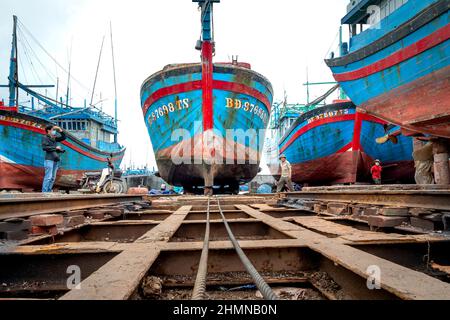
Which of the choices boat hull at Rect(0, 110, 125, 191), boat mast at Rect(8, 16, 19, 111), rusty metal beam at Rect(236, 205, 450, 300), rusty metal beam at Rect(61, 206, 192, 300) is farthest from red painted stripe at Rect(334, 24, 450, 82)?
boat mast at Rect(8, 16, 19, 111)

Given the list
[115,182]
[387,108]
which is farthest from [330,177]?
[115,182]

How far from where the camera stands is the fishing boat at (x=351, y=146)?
10.1 m

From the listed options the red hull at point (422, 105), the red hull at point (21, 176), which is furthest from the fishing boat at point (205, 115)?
the red hull at point (21, 176)

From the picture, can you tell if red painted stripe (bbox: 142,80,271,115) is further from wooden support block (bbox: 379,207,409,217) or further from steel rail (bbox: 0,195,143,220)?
wooden support block (bbox: 379,207,409,217)

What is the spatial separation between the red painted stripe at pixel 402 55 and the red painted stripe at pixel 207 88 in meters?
4.53

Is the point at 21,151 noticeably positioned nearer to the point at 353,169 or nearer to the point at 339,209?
the point at 339,209

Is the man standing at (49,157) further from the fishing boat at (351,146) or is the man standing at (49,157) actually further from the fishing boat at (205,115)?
the fishing boat at (351,146)

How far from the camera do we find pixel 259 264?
61.6 inches

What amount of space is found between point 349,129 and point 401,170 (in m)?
2.40

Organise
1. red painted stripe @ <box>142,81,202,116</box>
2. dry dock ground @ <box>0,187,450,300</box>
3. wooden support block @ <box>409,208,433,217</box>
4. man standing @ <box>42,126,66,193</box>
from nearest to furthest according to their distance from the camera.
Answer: dry dock ground @ <box>0,187,450,300</box>
wooden support block @ <box>409,208,433,217</box>
man standing @ <box>42,126,66,193</box>
red painted stripe @ <box>142,81,202,116</box>

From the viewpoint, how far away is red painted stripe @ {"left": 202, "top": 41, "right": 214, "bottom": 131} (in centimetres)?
823

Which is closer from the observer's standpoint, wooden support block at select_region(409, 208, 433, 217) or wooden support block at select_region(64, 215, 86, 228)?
wooden support block at select_region(409, 208, 433, 217)

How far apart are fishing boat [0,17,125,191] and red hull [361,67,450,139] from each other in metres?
10.1

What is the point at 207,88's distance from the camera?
830cm
